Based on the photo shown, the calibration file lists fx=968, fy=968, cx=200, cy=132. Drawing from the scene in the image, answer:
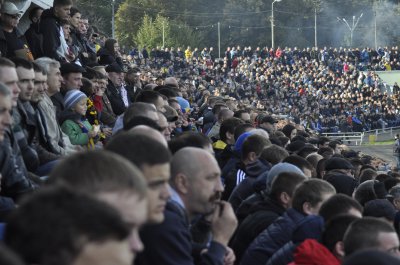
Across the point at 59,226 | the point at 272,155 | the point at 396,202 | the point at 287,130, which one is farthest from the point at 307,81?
the point at 59,226

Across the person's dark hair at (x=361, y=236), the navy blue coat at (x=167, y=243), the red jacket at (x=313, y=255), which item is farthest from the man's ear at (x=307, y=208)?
the navy blue coat at (x=167, y=243)

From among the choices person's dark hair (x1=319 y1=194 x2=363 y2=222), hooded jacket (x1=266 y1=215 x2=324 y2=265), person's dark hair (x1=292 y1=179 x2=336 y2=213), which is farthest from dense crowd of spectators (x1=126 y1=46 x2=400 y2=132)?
hooded jacket (x1=266 y1=215 x2=324 y2=265)

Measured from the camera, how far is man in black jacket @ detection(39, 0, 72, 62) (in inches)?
495

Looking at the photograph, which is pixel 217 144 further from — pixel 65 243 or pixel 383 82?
pixel 383 82

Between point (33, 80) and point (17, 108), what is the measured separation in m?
0.45

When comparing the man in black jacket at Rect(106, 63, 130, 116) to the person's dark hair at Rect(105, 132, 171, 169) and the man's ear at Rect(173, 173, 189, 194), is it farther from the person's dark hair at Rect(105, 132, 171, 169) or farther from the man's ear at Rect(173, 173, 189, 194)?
the person's dark hair at Rect(105, 132, 171, 169)

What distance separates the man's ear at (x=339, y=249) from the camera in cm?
575

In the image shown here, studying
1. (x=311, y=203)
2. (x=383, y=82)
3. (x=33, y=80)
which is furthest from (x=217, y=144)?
(x=383, y=82)

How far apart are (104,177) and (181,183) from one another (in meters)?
2.13

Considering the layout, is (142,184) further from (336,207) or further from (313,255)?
(336,207)

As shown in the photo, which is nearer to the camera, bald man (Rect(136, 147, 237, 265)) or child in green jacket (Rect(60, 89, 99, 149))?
bald man (Rect(136, 147, 237, 265))

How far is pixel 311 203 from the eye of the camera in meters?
6.65

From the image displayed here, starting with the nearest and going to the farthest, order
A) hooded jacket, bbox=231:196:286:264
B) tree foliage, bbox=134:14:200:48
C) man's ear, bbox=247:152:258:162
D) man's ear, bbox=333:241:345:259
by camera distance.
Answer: man's ear, bbox=333:241:345:259
hooded jacket, bbox=231:196:286:264
man's ear, bbox=247:152:258:162
tree foliage, bbox=134:14:200:48

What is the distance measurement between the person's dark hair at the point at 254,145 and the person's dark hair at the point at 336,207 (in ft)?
10.1
